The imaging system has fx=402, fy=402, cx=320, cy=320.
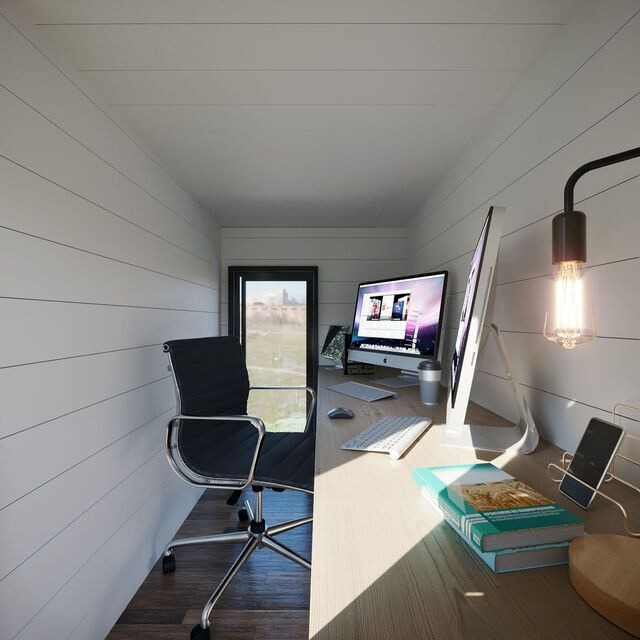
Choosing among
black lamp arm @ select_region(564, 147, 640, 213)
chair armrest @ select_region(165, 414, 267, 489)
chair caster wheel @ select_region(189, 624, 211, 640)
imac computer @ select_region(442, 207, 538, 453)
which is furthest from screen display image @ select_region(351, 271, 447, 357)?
chair caster wheel @ select_region(189, 624, 211, 640)

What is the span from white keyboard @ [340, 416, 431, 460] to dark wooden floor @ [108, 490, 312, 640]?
3.28 feet

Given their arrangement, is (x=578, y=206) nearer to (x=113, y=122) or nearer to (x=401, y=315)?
(x=401, y=315)

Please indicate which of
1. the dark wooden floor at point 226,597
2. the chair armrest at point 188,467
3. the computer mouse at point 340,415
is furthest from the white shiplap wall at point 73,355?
the computer mouse at point 340,415

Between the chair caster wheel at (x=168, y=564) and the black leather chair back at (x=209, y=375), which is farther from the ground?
the black leather chair back at (x=209, y=375)

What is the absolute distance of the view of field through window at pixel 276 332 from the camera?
146 inches

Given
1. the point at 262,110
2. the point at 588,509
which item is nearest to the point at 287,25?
the point at 262,110

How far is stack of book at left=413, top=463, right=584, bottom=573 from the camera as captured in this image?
25.9 inches

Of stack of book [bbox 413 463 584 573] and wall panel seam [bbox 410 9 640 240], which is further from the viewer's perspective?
wall panel seam [bbox 410 9 640 240]

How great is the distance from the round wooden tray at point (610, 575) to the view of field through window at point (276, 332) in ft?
10.2

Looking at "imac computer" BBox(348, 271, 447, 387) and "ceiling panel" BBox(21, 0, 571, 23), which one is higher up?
"ceiling panel" BBox(21, 0, 571, 23)

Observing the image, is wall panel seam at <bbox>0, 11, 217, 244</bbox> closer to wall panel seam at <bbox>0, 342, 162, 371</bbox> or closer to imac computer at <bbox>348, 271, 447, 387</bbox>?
wall panel seam at <bbox>0, 342, 162, 371</bbox>

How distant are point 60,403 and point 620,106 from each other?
185cm

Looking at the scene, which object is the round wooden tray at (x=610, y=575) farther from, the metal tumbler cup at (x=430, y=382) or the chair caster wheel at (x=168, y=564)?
the chair caster wheel at (x=168, y=564)

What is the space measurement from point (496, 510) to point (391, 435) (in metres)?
0.56
